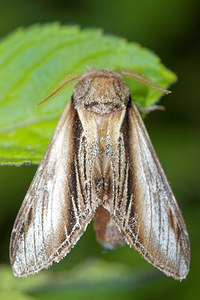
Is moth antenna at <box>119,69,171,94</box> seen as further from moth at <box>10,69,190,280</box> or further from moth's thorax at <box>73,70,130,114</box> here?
moth at <box>10,69,190,280</box>

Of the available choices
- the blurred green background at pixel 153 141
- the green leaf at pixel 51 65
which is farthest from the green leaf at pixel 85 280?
the green leaf at pixel 51 65

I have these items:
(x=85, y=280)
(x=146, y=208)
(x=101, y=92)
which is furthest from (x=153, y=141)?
(x=146, y=208)

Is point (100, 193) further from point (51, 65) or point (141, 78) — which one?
point (51, 65)

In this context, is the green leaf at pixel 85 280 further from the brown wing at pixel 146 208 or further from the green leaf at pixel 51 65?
the green leaf at pixel 51 65

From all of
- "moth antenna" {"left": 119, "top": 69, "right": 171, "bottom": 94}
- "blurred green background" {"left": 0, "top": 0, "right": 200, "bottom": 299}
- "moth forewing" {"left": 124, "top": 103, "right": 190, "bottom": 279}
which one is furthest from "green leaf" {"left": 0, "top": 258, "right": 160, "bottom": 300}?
"moth antenna" {"left": 119, "top": 69, "right": 171, "bottom": 94}

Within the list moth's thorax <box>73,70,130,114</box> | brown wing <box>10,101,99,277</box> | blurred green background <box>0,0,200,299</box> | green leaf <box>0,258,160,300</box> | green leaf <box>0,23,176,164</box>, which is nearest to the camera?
brown wing <box>10,101,99,277</box>

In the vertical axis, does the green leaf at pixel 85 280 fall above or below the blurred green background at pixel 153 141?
below

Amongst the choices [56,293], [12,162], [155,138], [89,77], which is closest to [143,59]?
[89,77]
